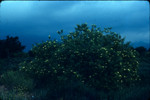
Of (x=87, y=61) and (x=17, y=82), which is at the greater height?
(x=87, y=61)

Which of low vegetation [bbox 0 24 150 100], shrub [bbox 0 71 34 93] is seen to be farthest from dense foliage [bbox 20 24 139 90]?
shrub [bbox 0 71 34 93]

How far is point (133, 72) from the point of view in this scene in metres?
12.0

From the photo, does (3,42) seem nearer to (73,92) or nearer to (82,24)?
(82,24)

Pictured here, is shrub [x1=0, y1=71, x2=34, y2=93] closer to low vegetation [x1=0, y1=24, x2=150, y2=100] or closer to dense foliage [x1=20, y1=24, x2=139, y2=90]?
low vegetation [x1=0, y1=24, x2=150, y2=100]

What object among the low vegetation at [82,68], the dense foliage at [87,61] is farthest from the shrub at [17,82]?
the dense foliage at [87,61]

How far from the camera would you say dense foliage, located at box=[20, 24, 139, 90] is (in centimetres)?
1098

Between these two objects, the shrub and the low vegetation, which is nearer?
the low vegetation

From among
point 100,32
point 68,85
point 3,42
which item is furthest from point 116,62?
point 3,42

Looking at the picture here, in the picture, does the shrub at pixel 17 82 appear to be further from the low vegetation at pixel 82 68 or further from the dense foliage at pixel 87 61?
the dense foliage at pixel 87 61

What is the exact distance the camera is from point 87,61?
1124cm

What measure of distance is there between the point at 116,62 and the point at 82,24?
2905 mm

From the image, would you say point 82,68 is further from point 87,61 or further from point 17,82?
point 17,82

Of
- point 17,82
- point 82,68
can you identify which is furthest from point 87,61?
point 17,82

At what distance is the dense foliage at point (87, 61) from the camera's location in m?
11.0
